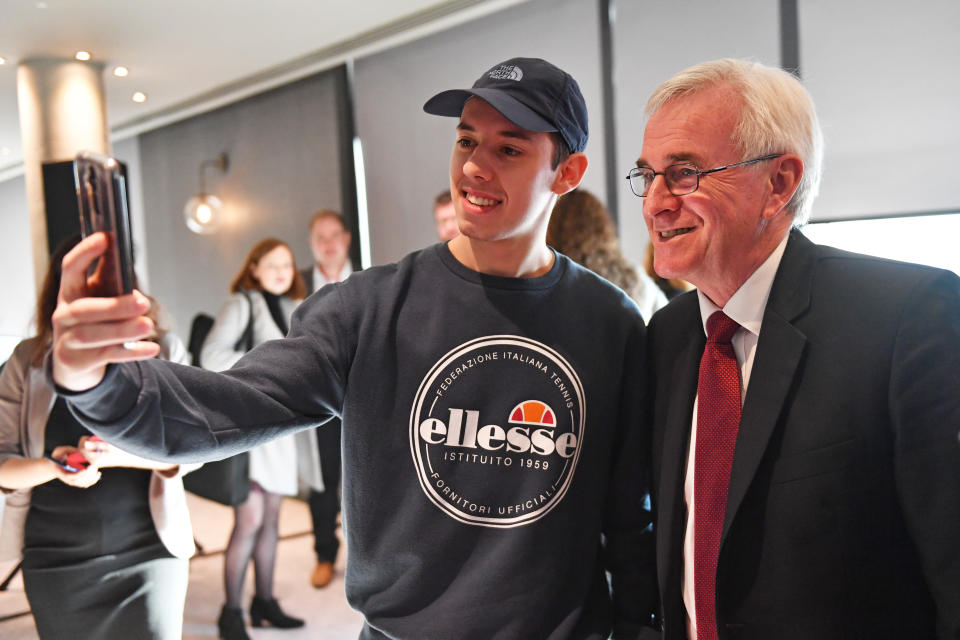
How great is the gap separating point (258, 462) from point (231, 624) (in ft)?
2.76

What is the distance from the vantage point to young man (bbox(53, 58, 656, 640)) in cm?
133

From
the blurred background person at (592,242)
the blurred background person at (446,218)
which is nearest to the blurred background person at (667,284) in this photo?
the blurred background person at (592,242)

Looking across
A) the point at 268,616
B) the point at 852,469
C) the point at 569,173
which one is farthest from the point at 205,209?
the point at 852,469

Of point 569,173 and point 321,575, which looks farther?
point 321,575

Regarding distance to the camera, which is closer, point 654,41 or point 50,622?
point 50,622

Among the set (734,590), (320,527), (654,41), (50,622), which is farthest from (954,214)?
(320,527)

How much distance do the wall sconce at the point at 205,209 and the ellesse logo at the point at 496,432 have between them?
4.84m

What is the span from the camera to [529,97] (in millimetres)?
1444

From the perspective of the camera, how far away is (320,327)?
Result: 4.45 ft

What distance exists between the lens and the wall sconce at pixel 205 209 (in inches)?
222

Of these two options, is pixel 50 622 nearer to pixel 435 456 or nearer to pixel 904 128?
pixel 435 456

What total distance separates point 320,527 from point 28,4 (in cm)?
317

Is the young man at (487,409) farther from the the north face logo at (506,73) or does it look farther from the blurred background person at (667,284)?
the blurred background person at (667,284)

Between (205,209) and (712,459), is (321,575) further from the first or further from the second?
(712,459)
